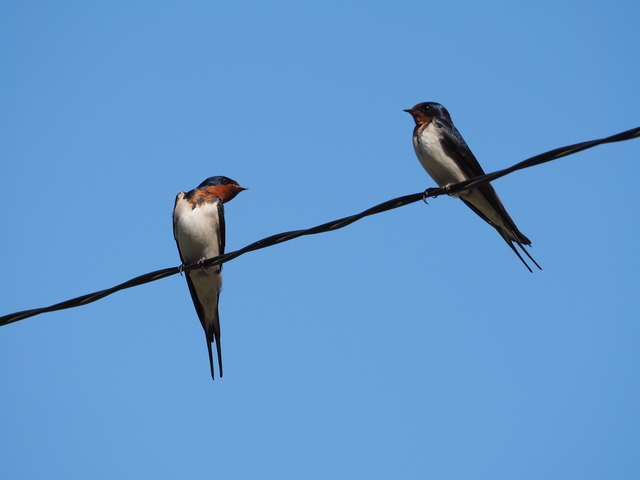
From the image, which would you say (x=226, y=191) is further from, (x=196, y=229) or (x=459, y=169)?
(x=459, y=169)

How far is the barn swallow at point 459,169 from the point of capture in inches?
199

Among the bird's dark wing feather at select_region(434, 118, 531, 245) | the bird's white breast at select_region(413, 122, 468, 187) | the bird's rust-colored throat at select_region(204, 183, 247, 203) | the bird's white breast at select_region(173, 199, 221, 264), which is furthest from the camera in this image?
the bird's rust-colored throat at select_region(204, 183, 247, 203)

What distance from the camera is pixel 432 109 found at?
18.9ft

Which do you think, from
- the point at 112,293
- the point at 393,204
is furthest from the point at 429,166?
the point at 112,293

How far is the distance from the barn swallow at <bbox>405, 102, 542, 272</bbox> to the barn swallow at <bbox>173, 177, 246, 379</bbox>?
1921 millimetres

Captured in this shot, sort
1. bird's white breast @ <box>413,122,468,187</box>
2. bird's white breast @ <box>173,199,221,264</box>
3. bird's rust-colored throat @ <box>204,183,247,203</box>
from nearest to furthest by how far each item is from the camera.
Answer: bird's white breast @ <box>413,122,468,187</box>
bird's white breast @ <box>173,199,221,264</box>
bird's rust-colored throat @ <box>204,183,247,203</box>

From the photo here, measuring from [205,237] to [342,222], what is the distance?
8.98ft

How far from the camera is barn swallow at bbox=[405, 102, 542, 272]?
505 cm

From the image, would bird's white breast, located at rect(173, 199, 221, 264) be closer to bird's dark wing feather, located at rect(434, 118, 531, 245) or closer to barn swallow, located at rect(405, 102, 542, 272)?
barn swallow, located at rect(405, 102, 542, 272)

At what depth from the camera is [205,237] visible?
614cm

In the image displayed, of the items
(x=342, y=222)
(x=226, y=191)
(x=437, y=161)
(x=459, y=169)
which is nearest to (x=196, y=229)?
(x=226, y=191)

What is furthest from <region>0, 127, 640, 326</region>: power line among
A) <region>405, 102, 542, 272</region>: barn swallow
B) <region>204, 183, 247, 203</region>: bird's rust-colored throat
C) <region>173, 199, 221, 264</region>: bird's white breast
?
<region>204, 183, 247, 203</region>: bird's rust-colored throat

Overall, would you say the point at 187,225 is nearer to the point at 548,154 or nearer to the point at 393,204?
the point at 393,204

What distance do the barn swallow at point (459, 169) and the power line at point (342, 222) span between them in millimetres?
808
